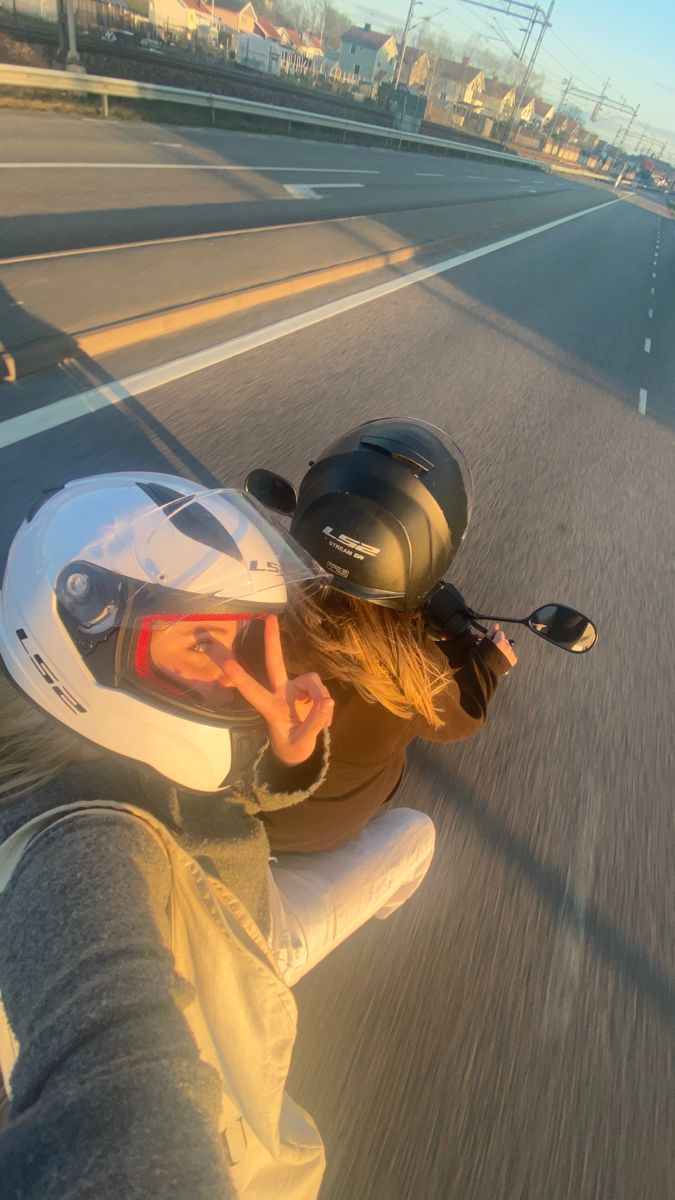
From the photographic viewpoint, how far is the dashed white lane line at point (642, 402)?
27.5ft

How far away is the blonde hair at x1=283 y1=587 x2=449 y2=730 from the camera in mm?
1614

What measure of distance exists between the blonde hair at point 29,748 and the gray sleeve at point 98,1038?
204 mm

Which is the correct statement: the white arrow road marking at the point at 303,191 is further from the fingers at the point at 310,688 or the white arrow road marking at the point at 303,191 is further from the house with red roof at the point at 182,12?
the house with red roof at the point at 182,12

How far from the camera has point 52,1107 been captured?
87 cm

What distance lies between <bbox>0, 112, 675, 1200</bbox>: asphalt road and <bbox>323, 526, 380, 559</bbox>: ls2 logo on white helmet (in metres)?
1.33

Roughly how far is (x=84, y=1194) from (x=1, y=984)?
0.30 m

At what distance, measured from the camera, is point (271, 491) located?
2652mm

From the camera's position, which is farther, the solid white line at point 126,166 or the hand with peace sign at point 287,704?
the solid white line at point 126,166

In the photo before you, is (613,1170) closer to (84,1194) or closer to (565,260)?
(84,1194)

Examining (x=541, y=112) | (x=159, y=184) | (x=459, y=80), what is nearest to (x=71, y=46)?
(x=159, y=184)

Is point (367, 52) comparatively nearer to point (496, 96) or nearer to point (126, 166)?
point (496, 96)

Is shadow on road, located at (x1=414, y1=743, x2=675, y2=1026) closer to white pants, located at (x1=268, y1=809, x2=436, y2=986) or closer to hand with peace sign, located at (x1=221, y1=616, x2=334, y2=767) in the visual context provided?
white pants, located at (x1=268, y1=809, x2=436, y2=986)

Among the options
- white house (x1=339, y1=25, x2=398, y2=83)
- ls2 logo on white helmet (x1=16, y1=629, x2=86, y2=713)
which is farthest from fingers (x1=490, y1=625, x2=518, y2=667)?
white house (x1=339, y1=25, x2=398, y2=83)

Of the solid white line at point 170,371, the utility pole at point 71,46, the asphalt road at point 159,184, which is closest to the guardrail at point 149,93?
the asphalt road at point 159,184
